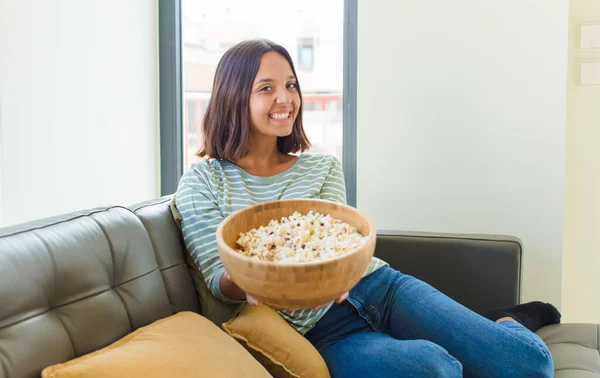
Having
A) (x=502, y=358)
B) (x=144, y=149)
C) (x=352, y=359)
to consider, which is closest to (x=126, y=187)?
(x=144, y=149)

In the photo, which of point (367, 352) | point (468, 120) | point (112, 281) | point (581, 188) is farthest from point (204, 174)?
point (581, 188)

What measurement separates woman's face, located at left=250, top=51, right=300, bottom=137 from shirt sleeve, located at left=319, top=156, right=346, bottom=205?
0.60 ft

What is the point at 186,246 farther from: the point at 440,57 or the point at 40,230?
the point at 440,57

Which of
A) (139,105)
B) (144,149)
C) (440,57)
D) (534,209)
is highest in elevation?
(440,57)

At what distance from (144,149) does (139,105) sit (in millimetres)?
191

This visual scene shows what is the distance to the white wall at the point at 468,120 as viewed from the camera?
193 cm

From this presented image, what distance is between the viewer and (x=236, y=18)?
8.05 ft

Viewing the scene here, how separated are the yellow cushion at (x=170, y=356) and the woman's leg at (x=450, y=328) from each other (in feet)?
1.49

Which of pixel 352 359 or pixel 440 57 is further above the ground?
pixel 440 57

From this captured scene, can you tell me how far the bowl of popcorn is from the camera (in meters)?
0.91

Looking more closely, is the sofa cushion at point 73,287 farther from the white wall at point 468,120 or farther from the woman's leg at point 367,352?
the white wall at point 468,120

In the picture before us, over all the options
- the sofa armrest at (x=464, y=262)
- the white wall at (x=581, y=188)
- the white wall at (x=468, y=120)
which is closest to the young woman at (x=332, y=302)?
the sofa armrest at (x=464, y=262)

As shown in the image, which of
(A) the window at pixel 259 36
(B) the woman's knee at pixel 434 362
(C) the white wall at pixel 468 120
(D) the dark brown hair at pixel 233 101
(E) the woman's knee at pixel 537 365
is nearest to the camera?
(B) the woman's knee at pixel 434 362

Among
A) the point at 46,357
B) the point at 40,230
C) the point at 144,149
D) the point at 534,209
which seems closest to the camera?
the point at 46,357
